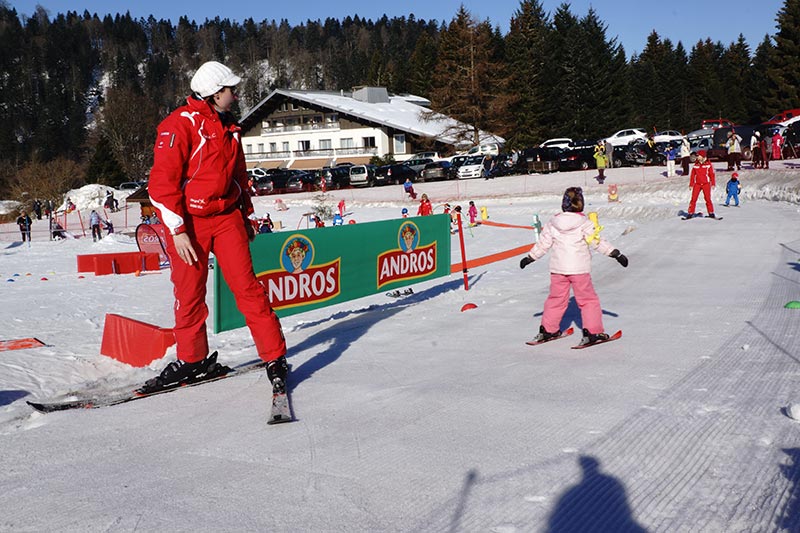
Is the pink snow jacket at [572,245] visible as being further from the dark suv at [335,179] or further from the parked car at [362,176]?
the dark suv at [335,179]

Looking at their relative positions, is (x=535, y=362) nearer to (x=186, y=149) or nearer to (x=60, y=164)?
(x=186, y=149)

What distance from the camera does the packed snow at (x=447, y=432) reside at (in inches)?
117

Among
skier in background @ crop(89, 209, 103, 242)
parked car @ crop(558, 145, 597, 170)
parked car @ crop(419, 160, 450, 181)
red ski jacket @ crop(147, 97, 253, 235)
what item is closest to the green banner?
red ski jacket @ crop(147, 97, 253, 235)

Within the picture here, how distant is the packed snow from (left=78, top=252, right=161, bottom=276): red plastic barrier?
1202cm

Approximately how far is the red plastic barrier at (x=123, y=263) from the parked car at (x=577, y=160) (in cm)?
2749

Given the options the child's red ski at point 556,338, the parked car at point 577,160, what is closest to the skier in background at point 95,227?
the parked car at point 577,160

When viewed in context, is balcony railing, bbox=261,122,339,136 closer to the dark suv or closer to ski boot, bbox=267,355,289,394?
the dark suv

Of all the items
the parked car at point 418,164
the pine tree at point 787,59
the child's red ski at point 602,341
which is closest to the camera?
the child's red ski at point 602,341

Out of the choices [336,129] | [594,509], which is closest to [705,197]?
[594,509]

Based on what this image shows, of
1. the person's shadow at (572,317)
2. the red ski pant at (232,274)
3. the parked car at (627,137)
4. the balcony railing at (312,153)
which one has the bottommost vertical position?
the person's shadow at (572,317)

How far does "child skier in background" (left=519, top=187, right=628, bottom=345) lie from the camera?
252 inches

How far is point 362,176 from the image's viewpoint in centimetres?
4938

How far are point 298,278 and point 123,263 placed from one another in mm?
13356

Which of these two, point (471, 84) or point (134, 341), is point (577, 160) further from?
point (134, 341)
